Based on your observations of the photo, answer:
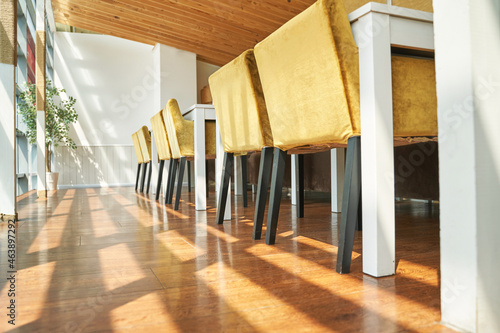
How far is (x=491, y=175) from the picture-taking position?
2.26 feet

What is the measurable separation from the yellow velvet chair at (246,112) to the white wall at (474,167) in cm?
94

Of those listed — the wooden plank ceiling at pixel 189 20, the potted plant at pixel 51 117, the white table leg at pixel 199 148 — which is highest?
the wooden plank ceiling at pixel 189 20

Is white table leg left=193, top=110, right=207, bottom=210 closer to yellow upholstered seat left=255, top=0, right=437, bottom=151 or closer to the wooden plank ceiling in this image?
yellow upholstered seat left=255, top=0, right=437, bottom=151

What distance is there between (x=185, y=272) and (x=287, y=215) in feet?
4.29

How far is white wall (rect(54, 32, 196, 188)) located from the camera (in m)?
6.57

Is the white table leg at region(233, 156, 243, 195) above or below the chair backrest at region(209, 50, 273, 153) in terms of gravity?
below

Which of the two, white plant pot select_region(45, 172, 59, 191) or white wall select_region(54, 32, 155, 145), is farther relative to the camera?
white wall select_region(54, 32, 155, 145)

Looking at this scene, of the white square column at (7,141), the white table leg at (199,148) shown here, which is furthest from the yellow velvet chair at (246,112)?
the white square column at (7,141)

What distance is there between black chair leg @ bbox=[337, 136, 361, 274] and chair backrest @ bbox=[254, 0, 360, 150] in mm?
52

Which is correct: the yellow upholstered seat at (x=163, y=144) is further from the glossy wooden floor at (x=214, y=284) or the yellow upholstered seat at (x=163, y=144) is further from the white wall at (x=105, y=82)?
the white wall at (x=105, y=82)

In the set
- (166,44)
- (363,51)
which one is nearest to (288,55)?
(363,51)

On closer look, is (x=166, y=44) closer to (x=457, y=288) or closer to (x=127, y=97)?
(x=127, y=97)

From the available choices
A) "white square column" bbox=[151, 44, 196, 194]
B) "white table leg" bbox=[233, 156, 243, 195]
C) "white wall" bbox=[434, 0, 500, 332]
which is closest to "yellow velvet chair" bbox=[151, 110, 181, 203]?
"white table leg" bbox=[233, 156, 243, 195]

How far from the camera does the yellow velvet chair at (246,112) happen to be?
5.23 feet
